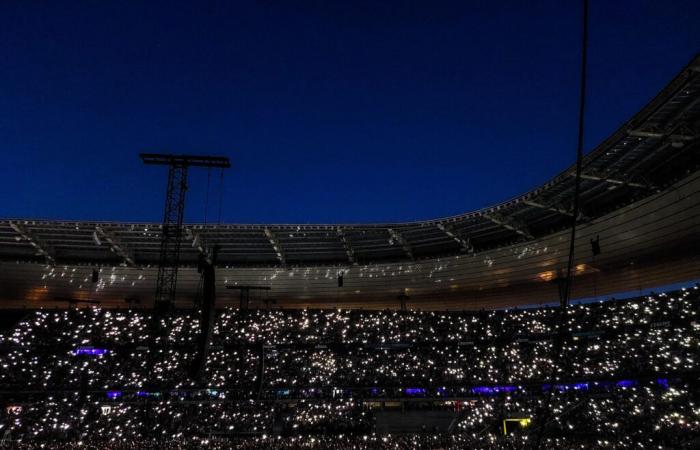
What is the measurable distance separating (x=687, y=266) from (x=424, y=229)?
16326 millimetres

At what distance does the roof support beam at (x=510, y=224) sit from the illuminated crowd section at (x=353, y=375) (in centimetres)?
932

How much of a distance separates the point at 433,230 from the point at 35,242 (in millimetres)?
25135

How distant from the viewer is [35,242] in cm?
3155

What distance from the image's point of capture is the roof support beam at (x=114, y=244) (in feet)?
102

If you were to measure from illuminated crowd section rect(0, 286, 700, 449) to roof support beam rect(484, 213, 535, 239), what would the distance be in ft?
30.6

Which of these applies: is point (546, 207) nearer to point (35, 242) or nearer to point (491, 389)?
point (491, 389)

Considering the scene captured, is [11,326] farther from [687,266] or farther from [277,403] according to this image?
[687,266]

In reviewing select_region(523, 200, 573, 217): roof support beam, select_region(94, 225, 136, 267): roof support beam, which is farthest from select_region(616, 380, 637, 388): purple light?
select_region(94, 225, 136, 267): roof support beam

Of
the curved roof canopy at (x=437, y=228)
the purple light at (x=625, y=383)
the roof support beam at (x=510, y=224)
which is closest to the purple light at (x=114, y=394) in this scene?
the curved roof canopy at (x=437, y=228)

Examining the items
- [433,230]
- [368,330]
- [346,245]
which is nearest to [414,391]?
[368,330]

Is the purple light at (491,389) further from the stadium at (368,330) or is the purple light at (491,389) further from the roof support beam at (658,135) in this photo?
the roof support beam at (658,135)

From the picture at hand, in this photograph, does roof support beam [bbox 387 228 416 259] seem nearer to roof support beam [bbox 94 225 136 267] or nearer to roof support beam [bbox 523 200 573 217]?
roof support beam [bbox 523 200 573 217]

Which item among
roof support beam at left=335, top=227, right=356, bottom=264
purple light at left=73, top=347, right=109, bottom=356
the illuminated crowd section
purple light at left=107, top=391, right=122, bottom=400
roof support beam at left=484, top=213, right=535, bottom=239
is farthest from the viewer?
purple light at left=73, top=347, right=109, bottom=356

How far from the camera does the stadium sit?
86.9ft
